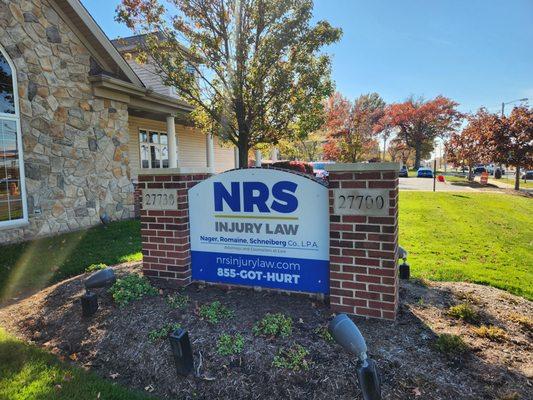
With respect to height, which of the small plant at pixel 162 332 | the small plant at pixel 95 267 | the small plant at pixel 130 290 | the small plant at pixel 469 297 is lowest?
the small plant at pixel 469 297

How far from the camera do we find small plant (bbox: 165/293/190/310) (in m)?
3.58

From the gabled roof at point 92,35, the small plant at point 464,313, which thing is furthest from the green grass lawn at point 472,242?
the gabled roof at point 92,35

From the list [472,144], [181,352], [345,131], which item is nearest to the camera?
[181,352]

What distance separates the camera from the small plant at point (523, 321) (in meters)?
3.31

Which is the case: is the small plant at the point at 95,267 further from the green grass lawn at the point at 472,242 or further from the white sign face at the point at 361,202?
the green grass lawn at the point at 472,242

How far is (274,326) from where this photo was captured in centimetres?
306

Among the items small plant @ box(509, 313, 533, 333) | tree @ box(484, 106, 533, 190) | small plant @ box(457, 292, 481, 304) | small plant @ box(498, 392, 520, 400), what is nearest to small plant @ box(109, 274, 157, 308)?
small plant @ box(498, 392, 520, 400)

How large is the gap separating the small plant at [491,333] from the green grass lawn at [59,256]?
5.09 metres

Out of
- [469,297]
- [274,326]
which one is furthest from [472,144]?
[274,326]

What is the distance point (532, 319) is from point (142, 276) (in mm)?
4426

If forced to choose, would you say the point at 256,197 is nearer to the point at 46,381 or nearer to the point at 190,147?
the point at 46,381

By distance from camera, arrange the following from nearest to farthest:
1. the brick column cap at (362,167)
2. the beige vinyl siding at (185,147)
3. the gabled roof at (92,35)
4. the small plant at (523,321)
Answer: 1. the brick column cap at (362,167)
2. the small plant at (523,321)
3. the gabled roof at (92,35)
4. the beige vinyl siding at (185,147)

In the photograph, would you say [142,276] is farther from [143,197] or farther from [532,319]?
[532,319]

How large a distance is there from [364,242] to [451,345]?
1.07m
